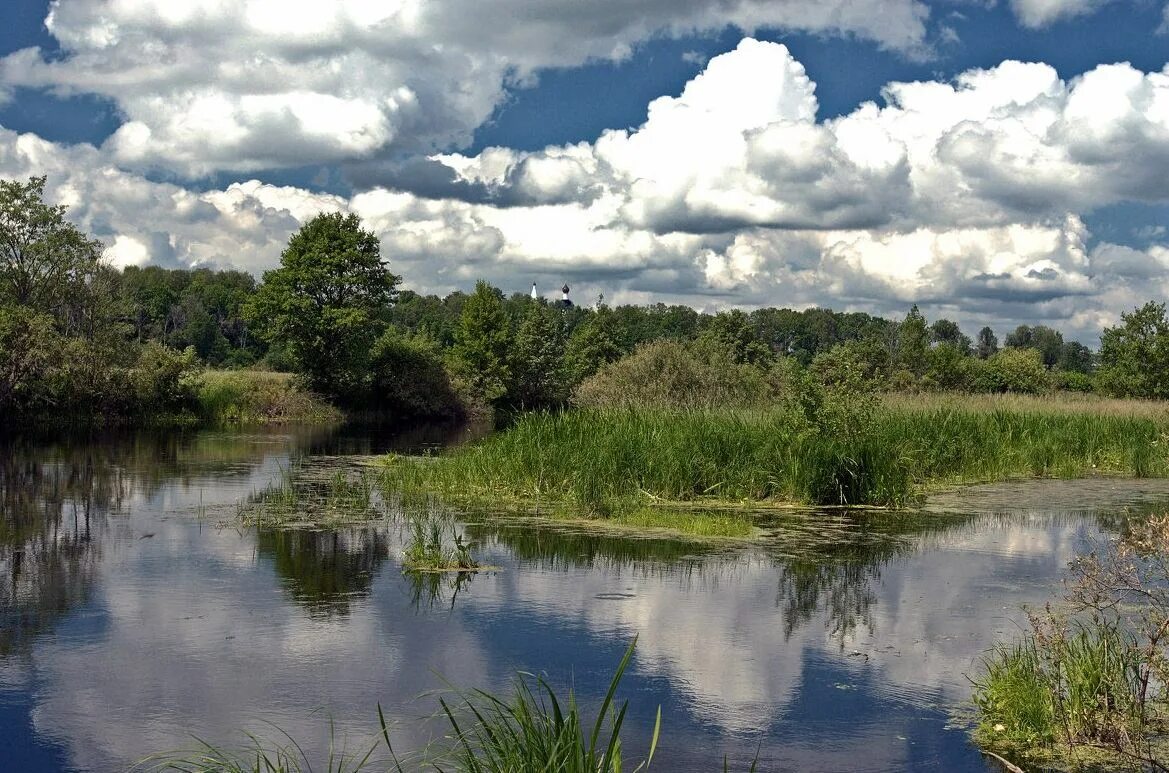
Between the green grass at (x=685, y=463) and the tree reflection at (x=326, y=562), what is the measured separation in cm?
418

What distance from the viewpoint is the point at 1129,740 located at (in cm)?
668

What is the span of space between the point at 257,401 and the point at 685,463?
1381 inches

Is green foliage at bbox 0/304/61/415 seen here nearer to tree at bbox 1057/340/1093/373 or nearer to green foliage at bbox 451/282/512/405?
green foliage at bbox 451/282/512/405

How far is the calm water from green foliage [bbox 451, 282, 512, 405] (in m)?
44.6

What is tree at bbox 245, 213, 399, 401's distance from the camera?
2071 inches

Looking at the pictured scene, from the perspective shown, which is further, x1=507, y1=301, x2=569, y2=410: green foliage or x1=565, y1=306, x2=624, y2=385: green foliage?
x1=565, y1=306, x2=624, y2=385: green foliage

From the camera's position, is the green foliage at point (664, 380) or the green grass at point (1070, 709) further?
the green foliage at point (664, 380)

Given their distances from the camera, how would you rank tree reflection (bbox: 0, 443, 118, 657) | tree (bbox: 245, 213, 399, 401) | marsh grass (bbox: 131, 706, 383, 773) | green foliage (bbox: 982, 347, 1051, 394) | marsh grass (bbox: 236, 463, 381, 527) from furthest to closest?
green foliage (bbox: 982, 347, 1051, 394) → tree (bbox: 245, 213, 399, 401) → marsh grass (bbox: 236, 463, 381, 527) → tree reflection (bbox: 0, 443, 118, 657) → marsh grass (bbox: 131, 706, 383, 773)

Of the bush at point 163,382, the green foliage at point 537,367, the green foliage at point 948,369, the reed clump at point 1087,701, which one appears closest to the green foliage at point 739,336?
the green foliage at point 537,367

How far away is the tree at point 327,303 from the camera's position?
52594mm

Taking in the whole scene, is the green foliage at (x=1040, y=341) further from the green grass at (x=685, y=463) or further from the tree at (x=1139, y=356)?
the green grass at (x=685, y=463)

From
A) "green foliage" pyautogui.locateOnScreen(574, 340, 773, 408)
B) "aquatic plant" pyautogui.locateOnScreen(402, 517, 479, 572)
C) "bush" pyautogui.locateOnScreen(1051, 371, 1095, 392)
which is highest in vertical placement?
"bush" pyautogui.locateOnScreen(1051, 371, 1095, 392)

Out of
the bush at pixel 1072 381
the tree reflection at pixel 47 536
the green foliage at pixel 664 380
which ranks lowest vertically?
the tree reflection at pixel 47 536

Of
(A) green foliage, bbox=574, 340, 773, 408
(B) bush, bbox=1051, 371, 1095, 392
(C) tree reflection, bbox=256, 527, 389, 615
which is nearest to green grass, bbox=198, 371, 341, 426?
(A) green foliage, bbox=574, 340, 773, 408
